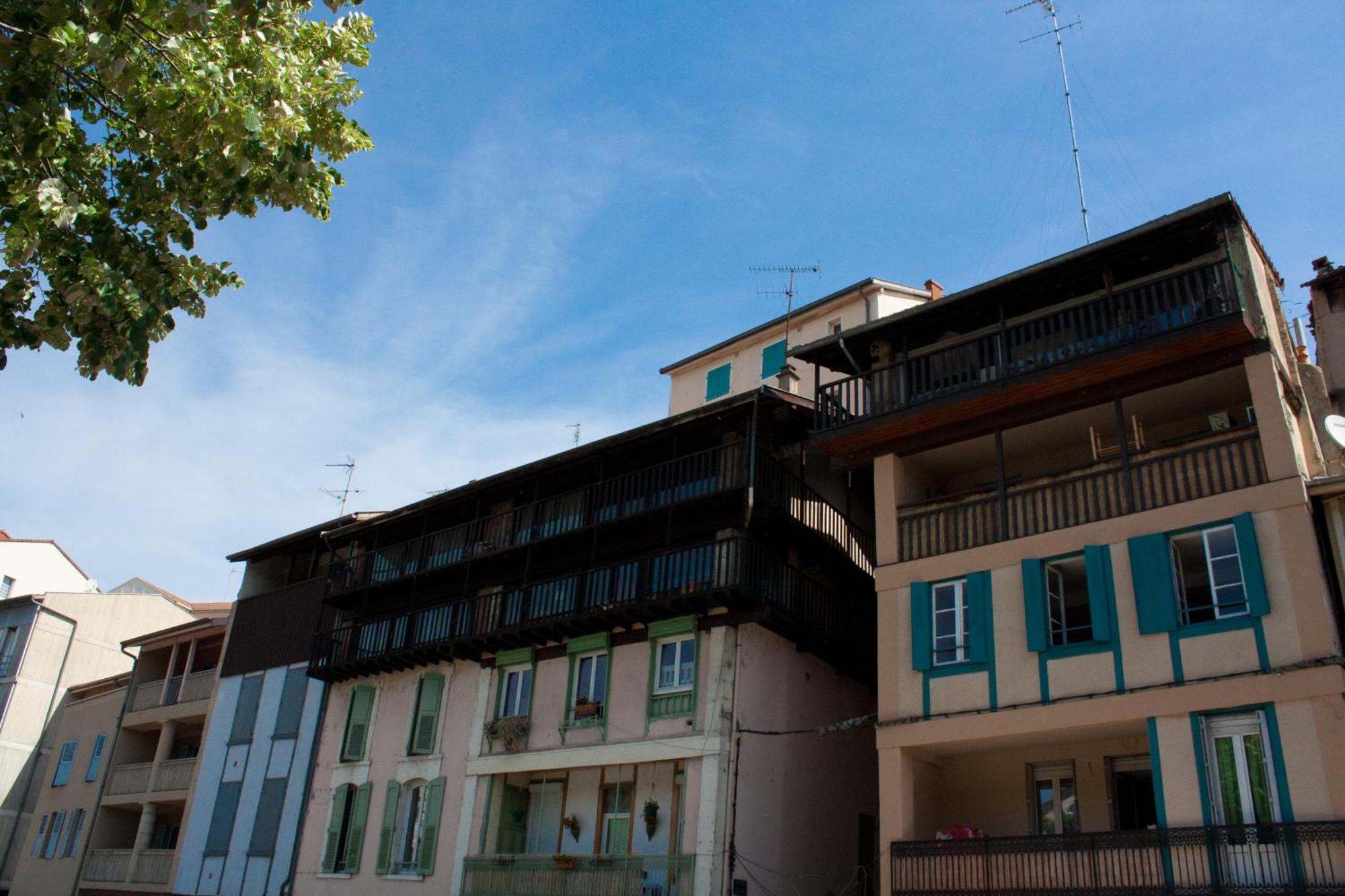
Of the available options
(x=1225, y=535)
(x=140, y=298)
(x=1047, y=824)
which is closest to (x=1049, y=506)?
(x=1225, y=535)

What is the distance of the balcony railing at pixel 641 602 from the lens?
22.0m

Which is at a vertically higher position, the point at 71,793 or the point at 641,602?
the point at 641,602

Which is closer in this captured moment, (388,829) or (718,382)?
(388,829)

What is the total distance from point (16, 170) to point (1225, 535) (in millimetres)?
15600

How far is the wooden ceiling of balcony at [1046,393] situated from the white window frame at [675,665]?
180 inches

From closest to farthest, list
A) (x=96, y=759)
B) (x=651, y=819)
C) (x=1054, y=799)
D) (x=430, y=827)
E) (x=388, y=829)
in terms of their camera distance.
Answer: (x=1054, y=799) < (x=651, y=819) < (x=430, y=827) < (x=388, y=829) < (x=96, y=759)

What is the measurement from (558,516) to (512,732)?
4976 mm

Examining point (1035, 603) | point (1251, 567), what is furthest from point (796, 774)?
point (1251, 567)

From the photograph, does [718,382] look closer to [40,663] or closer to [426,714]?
[426,714]

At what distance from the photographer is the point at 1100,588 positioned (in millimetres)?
17688

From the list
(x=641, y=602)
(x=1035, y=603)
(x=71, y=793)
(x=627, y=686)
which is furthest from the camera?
(x=71, y=793)

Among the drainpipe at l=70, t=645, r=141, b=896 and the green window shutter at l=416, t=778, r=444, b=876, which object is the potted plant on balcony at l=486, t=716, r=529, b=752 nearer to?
the green window shutter at l=416, t=778, r=444, b=876

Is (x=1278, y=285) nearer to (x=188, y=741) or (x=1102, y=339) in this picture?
(x=1102, y=339)

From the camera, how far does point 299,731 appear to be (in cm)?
3055
